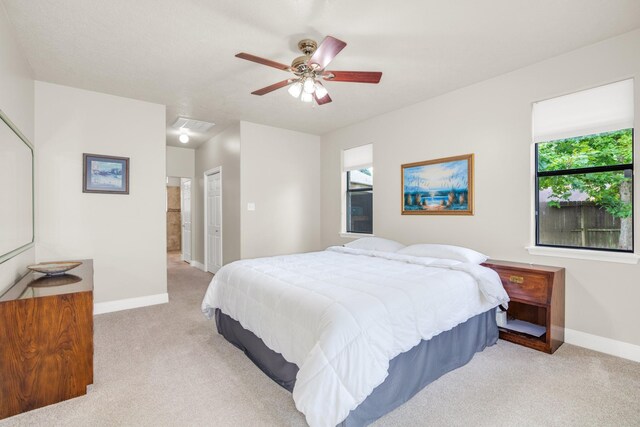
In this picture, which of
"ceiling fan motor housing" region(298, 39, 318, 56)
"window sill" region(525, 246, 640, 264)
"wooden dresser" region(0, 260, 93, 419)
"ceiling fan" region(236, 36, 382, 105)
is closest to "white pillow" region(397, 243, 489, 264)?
"window sill" region(525, 246, 640, 264)

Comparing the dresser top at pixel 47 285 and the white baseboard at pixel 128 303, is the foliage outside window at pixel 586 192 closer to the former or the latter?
the dresser top at pixel 47 285

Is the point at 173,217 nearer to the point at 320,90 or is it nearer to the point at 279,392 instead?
the point at 320,90

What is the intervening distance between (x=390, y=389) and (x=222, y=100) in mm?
3693

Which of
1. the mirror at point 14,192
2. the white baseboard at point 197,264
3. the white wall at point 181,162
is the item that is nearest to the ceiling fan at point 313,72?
the mirror at point 14,192

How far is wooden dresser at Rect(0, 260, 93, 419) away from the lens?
1.90 m

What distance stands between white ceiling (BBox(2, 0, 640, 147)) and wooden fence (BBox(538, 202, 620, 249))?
146 centimetres

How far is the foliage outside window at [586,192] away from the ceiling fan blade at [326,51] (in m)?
2.33

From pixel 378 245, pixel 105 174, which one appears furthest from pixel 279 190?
pixel 105 174

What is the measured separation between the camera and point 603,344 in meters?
2.66

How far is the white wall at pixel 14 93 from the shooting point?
221 cm

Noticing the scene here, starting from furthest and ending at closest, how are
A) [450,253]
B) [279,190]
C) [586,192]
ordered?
[279,190] < [450,253] < [586,192]

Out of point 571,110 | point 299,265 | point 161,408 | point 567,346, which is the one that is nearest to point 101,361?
point 161,408

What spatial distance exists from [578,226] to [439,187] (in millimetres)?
1400

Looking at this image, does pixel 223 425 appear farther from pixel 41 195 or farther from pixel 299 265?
pixel 41 195
